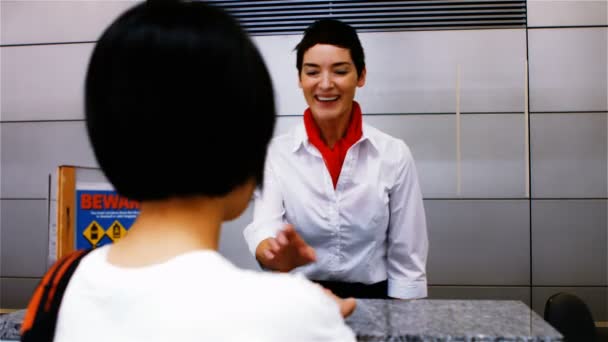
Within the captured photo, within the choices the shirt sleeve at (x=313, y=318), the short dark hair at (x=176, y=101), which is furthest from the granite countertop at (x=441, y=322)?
the short dark hair at (x=176, y=101)

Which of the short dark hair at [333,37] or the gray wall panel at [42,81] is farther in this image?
the gray wall panel at [42,81]

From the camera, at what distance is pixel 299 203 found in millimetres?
1807

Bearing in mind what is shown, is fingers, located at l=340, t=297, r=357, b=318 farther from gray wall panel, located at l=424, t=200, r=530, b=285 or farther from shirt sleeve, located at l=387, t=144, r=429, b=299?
gray wall panel, located at l=424, t=200, r=530, b=285

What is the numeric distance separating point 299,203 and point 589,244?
2.50 m

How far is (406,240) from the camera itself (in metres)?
1.78

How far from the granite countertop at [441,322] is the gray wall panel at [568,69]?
2586mm

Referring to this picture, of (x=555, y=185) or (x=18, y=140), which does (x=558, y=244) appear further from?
(x=18, y=140)

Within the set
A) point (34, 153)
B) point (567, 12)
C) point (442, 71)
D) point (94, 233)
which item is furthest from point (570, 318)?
point (34, 153)

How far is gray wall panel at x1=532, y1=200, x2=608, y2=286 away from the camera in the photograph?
335cm

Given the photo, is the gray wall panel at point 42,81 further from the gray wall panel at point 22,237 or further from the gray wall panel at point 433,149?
the gray wall panel at point 433,149

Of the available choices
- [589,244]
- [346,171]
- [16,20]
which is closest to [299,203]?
[346,171]

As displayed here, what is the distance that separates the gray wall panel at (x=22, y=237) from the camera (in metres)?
A: 3.74

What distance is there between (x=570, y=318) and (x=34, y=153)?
11.9 ft

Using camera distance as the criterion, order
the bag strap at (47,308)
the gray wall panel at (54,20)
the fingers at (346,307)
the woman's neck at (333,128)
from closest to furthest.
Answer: the bag strap at (47,308), the fingers at (346,307), the woman's neck at (333,128), the gray wall panel at (54,20)
